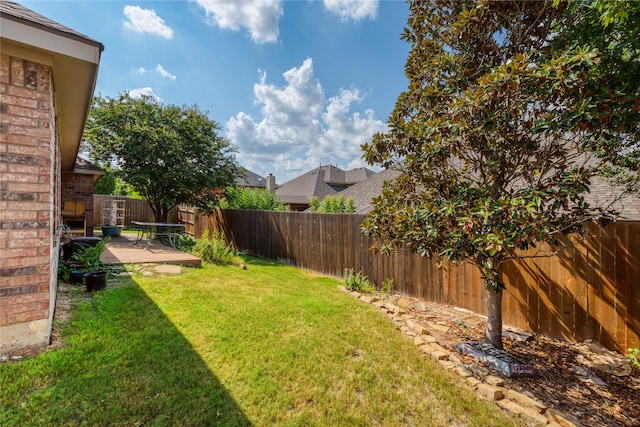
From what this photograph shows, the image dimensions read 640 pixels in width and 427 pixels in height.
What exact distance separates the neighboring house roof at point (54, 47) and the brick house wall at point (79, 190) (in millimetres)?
8924

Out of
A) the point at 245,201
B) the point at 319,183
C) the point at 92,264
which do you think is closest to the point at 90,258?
the point at 92,264

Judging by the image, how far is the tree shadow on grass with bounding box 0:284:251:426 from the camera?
7.19 feet

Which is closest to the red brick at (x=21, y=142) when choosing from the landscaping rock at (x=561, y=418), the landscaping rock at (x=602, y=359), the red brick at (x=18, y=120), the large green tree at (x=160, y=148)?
the red brick at (x=18, y=120)

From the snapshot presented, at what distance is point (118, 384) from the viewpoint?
255 centimetres

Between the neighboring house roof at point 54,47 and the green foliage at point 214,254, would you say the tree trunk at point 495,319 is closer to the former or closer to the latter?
the neighboring house roof at point 54,47

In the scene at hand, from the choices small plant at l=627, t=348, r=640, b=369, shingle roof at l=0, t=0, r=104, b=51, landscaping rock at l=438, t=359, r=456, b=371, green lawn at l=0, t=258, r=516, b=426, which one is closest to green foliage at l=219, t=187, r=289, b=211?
green lawn at l=0, t=258, r=516, b=426

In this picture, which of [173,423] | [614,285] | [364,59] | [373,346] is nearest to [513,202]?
[373,346]

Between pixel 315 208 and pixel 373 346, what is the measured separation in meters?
12.0

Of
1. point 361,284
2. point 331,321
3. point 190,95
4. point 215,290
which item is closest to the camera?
point 331,321

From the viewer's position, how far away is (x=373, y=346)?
368cm

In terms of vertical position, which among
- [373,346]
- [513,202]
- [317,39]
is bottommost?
[373,346]

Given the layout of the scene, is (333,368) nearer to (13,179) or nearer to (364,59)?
(13,179)

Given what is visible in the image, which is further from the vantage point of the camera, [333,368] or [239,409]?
[333,368]

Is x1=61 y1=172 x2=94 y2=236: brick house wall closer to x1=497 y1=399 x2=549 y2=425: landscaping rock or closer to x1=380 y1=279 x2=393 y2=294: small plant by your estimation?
x1=380 y1=279 x2=393 y2=294: small plant
